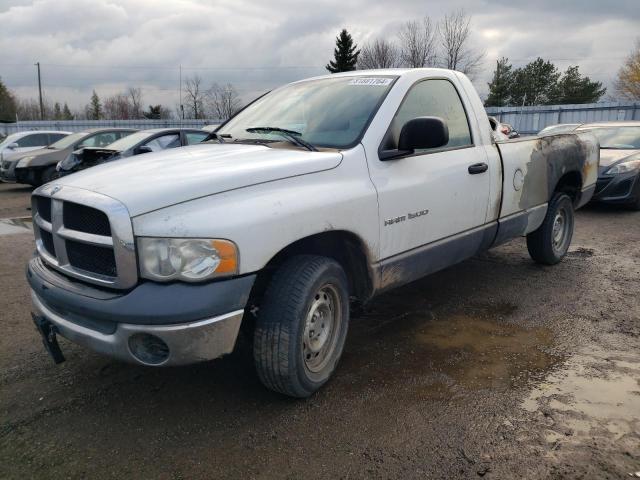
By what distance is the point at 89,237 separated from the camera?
2.55 m

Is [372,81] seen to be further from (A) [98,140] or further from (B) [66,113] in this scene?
(B) [66,113]

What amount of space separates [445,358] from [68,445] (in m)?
2.31

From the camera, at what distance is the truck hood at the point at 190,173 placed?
99.3 inches

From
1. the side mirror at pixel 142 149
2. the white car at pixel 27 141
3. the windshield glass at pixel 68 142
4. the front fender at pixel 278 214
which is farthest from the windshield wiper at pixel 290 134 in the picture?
the white car at pixel 27 141

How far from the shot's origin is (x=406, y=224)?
3387 millimetres

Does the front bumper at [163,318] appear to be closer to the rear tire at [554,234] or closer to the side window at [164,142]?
the rear tire at [554,234]

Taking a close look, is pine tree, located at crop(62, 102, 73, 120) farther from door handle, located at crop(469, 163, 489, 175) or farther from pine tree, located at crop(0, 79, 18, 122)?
door handle, located at crop(469, 163, 489, 175)

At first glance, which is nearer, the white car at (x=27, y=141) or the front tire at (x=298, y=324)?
the front tire at (x=298, y=324)

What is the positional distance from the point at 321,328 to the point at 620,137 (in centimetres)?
926

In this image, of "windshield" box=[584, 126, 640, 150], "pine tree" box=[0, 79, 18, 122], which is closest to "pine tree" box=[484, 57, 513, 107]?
"windshield" box=[584, 126, 640, 150]

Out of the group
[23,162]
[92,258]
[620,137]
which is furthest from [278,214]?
[23,162]

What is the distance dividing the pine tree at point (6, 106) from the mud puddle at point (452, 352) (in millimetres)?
69367

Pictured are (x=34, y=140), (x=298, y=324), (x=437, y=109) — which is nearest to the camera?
(x=298, y=324)

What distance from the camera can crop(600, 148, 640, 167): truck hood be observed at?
29.6 feet
